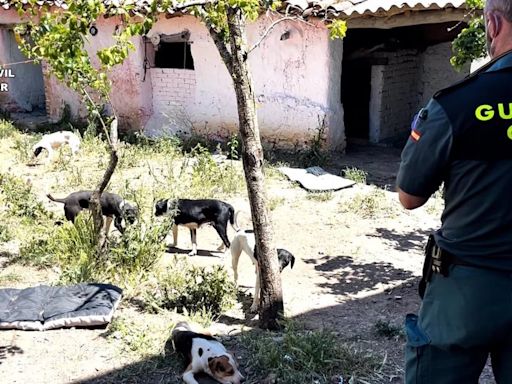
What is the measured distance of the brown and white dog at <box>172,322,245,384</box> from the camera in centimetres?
326

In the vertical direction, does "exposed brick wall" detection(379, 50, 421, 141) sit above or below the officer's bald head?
below

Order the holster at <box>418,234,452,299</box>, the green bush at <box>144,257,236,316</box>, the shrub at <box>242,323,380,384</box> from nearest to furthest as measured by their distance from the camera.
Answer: the holster at <box>418,234,452,299</box>, the shrub at <box>242,323,380,384</box>, the green bush at <box>144,257,236,316</box>

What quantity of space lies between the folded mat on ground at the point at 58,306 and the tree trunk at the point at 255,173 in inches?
41.6

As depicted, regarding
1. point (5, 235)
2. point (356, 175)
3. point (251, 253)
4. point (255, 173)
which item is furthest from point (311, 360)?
point (356, 175)

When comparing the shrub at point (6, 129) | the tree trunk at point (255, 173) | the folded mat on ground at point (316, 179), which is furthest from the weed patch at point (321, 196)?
the shrub at point (6, 129)

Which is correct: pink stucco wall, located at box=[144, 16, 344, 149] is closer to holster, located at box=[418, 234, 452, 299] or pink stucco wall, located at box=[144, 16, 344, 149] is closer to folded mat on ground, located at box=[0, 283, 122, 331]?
folded mat on ground, located at box=[0, 283, 122, 331]

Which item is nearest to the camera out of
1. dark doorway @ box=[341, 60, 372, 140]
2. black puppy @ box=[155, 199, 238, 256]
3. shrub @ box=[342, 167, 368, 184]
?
black puppy @ box=[155, 199, 238, 256]

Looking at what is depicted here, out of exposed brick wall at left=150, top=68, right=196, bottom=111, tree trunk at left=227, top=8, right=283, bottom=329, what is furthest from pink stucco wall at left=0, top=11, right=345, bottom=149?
tree trunk at left=227, top=8, right=283, bottom=329

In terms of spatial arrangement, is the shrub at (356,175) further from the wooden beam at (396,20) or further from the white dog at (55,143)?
the white dog at (55,143)

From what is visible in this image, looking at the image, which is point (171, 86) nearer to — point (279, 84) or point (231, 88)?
point (231, 88)

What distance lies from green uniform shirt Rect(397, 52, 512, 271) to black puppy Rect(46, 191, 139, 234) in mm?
4008

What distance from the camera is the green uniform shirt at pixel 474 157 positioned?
158 cm
